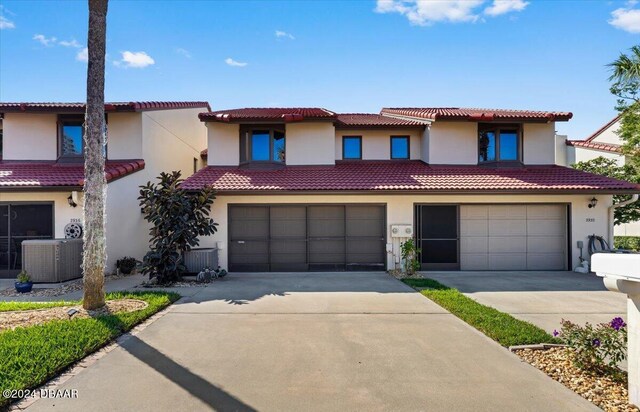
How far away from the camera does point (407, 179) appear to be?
40.8 feet

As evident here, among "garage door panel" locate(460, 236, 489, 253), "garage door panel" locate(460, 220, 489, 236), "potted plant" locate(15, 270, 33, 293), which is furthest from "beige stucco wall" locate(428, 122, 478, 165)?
"potted plant" locate(15, 270, 33, 293)

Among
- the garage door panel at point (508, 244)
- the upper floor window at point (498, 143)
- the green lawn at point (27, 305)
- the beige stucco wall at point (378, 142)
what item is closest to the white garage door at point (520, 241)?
the garage door panel at point (508, 244)

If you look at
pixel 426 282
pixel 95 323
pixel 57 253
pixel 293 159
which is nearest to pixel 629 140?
pixel 426 282

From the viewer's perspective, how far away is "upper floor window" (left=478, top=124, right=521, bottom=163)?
1384 centimetres

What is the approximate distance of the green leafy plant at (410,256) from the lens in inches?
455

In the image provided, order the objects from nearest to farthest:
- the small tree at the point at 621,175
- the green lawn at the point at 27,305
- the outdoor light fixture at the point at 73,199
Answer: the green lawn at the point at 27,305, the outdoor light fixture at the point at 73,199, the small tree at the point at 621,175

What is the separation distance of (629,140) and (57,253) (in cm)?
2148

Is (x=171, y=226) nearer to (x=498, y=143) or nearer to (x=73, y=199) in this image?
(x=73, y=199)

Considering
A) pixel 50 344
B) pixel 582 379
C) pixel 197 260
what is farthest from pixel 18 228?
pixel 582 379

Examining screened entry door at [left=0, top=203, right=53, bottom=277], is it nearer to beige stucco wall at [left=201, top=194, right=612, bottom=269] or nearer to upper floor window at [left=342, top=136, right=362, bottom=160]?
beige stucco wall at [left=201, top=194, right=612, bottom=269]

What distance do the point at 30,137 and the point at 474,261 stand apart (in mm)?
17365

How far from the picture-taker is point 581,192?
1166 cm

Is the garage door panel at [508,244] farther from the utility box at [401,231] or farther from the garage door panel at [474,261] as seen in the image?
the utility box at [401,231]

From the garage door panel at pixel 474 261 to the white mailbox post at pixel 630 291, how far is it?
903cm
